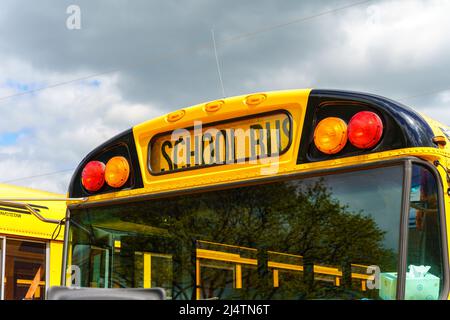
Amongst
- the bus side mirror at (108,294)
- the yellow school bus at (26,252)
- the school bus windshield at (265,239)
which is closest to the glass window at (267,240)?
the school bus windshield at (265,239)

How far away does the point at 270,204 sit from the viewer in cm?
343

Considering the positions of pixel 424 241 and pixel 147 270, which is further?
pixel 147 270

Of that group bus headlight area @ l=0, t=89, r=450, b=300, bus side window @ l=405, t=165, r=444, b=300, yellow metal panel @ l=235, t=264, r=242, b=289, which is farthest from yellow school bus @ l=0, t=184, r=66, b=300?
bus side window @ l=405, t=165, r=444, b=300

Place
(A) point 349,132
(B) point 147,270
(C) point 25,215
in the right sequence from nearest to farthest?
(A) point 349,132
(B) point 147,270
(C) point 25,215

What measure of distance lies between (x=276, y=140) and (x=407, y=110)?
26.2 inches

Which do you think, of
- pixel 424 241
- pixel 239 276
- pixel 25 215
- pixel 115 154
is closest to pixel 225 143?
pixel 239 276

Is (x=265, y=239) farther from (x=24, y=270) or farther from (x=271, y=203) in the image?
(x=24, y=270)

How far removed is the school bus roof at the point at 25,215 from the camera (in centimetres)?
690

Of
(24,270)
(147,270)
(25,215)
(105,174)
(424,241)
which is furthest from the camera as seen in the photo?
(25,215)

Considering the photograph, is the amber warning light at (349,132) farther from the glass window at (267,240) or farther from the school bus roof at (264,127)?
the glass window at (267,240)

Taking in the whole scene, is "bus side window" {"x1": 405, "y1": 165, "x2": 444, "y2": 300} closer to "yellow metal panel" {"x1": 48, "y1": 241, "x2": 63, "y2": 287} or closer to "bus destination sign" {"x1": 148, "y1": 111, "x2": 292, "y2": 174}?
"bus destination sign" {"x1": 148, "y1": 111, "x2": 292, "y2": 174}

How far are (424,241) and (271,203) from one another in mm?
761

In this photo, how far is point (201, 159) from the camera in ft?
12.3
